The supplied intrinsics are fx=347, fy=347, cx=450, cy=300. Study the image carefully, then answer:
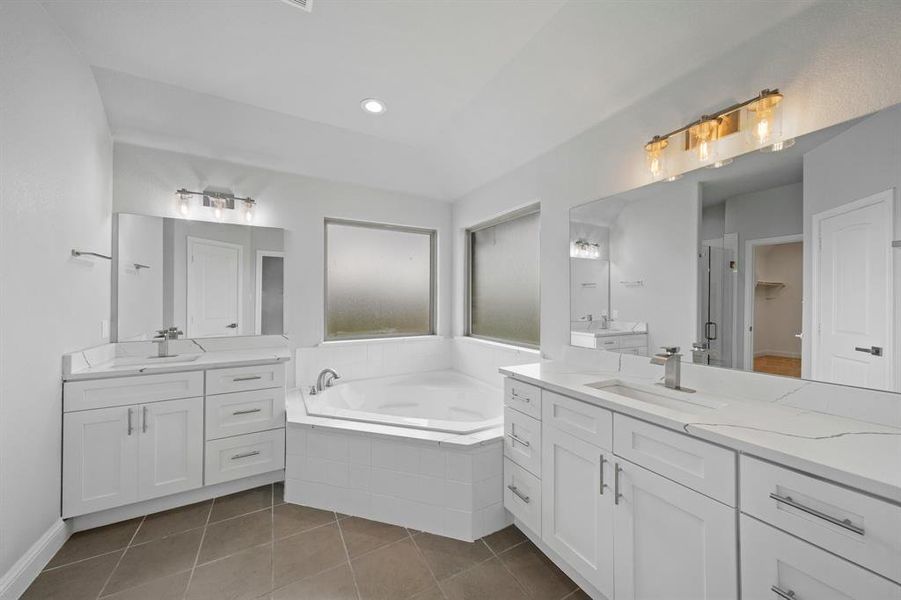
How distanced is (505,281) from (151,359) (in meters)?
2.77

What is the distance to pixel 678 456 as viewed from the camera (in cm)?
115

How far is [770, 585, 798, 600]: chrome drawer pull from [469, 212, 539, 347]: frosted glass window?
197cm

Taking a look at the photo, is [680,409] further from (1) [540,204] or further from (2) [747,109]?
(1) [540,204]

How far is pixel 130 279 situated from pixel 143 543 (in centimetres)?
169

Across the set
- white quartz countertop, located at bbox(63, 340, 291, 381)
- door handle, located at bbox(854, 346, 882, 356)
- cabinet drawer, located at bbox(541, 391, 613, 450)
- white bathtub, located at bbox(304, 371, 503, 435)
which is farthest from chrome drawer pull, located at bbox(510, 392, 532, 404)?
white quartz countertop, located at bbox(63, 340, 291, 381)

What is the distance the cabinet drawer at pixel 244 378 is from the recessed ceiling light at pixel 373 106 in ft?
6.27

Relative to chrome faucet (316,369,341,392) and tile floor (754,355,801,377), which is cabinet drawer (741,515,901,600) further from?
chrome faucet (316,369,341,392)

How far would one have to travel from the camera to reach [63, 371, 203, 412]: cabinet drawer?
1.86m

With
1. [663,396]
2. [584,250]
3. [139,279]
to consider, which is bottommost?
[663,396]

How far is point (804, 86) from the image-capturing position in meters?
1.28

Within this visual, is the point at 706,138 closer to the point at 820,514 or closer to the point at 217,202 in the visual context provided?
the point at 820,514

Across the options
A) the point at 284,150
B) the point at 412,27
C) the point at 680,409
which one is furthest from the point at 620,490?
the point at 284,150

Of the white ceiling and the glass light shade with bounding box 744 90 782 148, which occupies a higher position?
the white ceiling

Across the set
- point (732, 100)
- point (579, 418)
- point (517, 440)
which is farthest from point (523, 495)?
point (732, 100)
